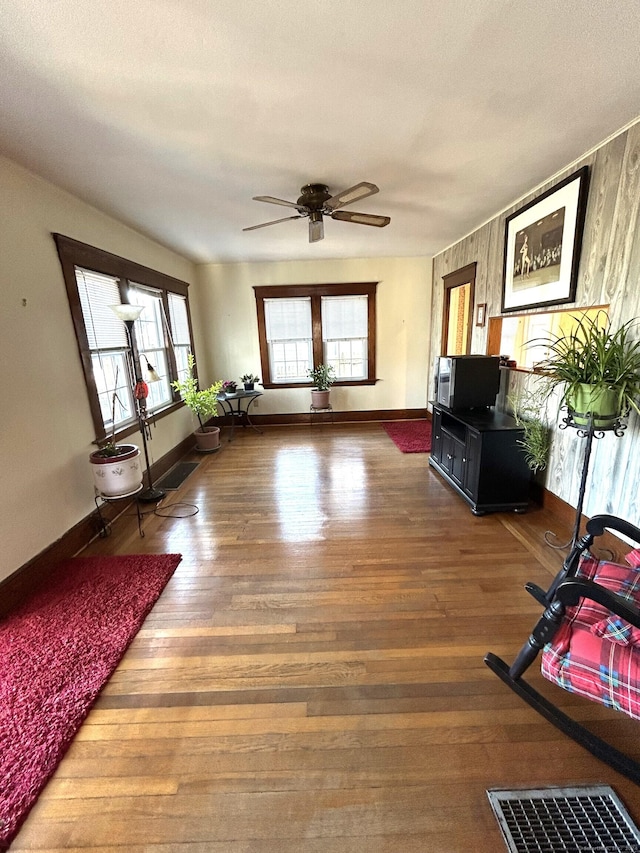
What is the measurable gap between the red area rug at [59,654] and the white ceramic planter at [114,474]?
0.48m

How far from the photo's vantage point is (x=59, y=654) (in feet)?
5.65

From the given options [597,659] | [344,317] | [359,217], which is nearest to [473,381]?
[359,217]

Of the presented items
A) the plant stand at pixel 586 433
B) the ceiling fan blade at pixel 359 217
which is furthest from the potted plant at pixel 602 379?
the ceiling fan blade at pixel 359 217

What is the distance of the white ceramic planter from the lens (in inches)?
102

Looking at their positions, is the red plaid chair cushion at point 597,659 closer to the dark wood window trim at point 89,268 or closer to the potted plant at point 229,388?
the dark wood window trim at point 89,268

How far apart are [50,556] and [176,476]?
5.54 feet

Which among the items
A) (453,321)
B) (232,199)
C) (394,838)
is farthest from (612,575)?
(453,321)

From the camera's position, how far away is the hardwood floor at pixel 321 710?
112cm

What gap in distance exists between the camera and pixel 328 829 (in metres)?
1.10

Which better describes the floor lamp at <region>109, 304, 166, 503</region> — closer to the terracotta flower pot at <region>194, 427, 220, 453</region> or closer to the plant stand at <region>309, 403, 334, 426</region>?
the terracotta flower pot at <region>194, 427, 220, 453</region>

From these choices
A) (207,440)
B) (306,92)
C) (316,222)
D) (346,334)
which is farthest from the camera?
(346,334)

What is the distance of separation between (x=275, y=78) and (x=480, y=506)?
300 cm

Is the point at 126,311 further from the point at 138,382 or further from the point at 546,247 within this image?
the point at 546,247

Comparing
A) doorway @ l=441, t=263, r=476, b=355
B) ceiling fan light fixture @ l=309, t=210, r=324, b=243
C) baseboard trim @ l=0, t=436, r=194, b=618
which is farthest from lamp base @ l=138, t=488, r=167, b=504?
doorway @ l=441, t=263, r=476, b=355
